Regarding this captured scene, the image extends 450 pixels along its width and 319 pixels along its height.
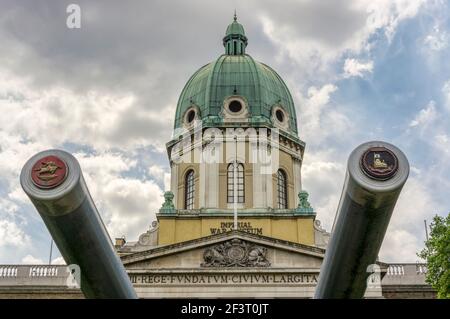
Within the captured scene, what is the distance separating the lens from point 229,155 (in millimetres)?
42625

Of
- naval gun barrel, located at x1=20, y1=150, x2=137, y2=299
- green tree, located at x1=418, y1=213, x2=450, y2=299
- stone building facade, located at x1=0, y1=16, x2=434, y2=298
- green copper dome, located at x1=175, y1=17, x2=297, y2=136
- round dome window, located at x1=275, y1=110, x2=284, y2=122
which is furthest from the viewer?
round dome window, located at x1=275, y1=110, x2=284, y2=122

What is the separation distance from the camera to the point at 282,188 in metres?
43.4

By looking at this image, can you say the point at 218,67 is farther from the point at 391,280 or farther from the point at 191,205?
the point at 391,280

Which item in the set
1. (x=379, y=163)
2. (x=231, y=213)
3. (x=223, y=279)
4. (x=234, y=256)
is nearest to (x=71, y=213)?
(x=379, y=163)

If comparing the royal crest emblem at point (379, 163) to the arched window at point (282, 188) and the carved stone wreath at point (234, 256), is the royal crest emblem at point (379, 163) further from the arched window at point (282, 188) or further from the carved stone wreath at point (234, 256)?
the arched window at point (282, 188)

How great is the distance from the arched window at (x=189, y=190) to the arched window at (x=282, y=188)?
5585mm

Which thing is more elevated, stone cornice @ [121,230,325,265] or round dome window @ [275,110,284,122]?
round dome window @ [275,110,284,122]

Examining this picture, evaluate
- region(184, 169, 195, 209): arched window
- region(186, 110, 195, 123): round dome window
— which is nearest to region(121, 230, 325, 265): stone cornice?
region(184, 169, 195, 209): arched window

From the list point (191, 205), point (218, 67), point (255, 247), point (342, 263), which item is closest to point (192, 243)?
point (255, 247)

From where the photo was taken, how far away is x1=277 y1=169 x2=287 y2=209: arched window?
140 feet

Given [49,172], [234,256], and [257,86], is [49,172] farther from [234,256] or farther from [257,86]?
[257,86]

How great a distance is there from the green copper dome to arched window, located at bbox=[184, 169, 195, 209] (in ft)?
11.5

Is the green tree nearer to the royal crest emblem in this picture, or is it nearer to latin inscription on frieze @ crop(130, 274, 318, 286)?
latin inscription on frieze @ crop(130, 274, 318, 286)

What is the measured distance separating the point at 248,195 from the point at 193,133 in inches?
227
